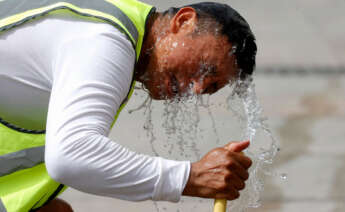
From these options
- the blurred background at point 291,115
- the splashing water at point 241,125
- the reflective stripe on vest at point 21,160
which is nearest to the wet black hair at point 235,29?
the splashing water at point 241,125

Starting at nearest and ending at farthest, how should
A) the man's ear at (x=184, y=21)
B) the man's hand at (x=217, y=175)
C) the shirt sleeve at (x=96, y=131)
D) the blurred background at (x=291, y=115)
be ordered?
the shirt sleeve at (x=96, y=131)
the man's hand at (x=217, y=175)
the man's ear at (x=184, y=21)
the blurred background at (x=291, y=115)

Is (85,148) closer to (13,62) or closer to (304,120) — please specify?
(13,62)

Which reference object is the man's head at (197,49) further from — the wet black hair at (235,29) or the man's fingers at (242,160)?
the man's fingers at (242,160)

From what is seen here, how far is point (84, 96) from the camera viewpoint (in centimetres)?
167

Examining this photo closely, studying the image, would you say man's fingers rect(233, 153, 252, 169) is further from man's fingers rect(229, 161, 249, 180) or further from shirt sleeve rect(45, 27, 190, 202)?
shirt sleeve rect(45, 27, 190, 202)

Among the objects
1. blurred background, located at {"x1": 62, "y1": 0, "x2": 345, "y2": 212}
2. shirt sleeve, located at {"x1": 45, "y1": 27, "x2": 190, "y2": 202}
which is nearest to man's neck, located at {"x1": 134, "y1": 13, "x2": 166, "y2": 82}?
shirt sleeve, located at {"x1": 45, "y1": 27, "x2": 190, "y2": 202}

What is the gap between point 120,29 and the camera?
Answer: 5.96ft

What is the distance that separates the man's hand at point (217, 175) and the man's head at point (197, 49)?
288mm

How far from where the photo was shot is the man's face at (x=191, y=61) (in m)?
2.02

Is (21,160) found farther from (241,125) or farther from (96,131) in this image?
(241,125)

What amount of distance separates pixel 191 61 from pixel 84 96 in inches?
18.6

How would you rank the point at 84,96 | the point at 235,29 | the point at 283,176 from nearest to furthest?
the point at 84,96, the point at 235,29, the point at 283,176

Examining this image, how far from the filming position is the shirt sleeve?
1673 mm

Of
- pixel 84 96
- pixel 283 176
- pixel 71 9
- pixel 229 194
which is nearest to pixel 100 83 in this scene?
pixel 84 96
